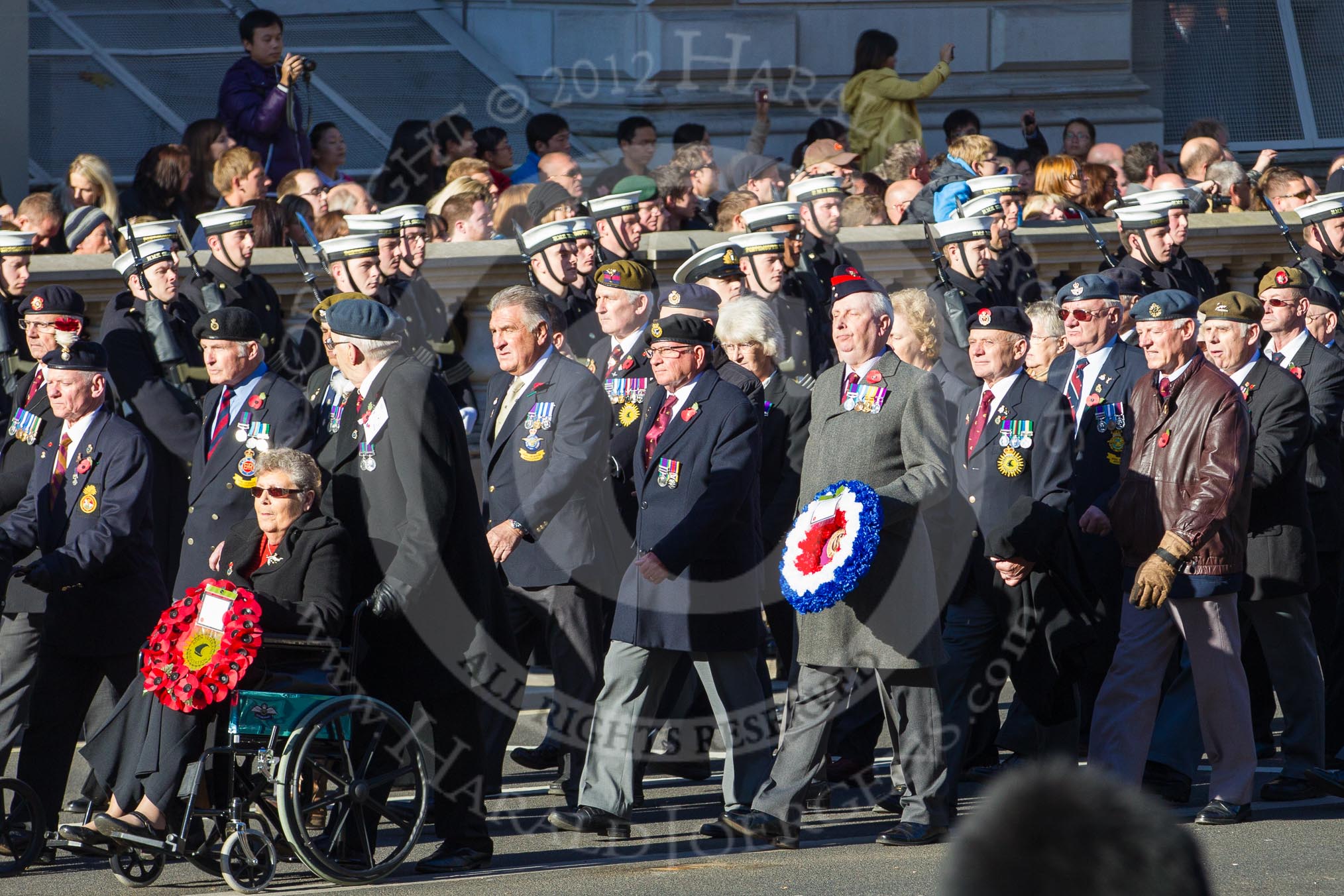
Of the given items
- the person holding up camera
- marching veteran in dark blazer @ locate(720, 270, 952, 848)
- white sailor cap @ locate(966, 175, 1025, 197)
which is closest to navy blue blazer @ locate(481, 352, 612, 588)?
marching veteran in dark blazer @ locate(720, 270, 952, 848)

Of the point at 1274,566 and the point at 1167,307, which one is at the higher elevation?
the point at 1167,307

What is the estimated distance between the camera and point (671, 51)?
16719 millimetres

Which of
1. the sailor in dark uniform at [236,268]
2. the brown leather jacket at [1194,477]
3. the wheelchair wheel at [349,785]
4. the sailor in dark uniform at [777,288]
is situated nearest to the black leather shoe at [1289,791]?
the brown leather jacket at [1194,477]

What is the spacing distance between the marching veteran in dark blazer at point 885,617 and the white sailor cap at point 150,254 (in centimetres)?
348

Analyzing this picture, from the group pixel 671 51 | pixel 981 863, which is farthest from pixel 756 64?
pixel 981 863

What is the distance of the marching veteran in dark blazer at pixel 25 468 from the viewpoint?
287 inches

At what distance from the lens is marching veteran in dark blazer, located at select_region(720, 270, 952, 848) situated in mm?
6816

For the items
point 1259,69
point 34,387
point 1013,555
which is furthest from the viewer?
point 1259,69

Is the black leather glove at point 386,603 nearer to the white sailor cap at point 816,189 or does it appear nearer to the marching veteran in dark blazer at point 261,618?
the marching veteran in dark blazer at point 261,618

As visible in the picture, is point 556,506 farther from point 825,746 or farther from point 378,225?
point 378,225

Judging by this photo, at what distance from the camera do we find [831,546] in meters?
6.73

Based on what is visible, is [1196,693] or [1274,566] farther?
[1274,566]

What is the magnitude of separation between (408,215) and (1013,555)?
371 centimetres

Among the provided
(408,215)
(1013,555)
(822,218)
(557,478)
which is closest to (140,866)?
(557,478)
